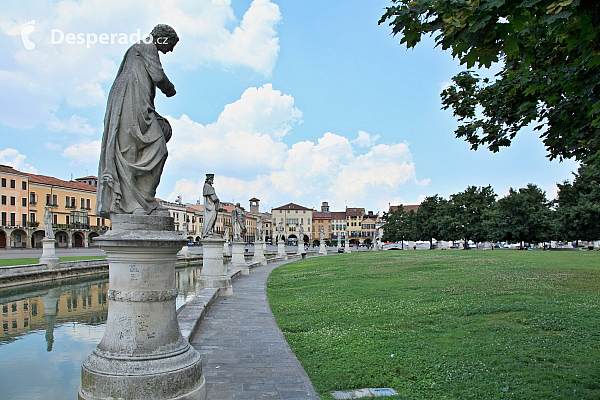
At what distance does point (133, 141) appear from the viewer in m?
4.66

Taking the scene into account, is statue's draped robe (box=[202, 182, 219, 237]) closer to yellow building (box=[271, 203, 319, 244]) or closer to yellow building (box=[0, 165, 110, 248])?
yellow building (box=[0, 165, 110, 248])

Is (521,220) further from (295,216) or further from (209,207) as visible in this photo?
(295,216)

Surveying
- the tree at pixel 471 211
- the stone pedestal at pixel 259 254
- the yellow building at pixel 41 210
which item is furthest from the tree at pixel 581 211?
the yellow building at pixel 41 210

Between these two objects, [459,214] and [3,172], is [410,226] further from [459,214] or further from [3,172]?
[3,172]

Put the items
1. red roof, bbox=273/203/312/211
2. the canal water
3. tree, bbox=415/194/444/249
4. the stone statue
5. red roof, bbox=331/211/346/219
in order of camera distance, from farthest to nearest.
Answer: red roof, bbox=331/211/346/219
red roof, bbox=273/203/312/211
tree, bbox=415/194/444/249
the canal water
the stone statue

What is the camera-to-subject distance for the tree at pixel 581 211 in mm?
40031

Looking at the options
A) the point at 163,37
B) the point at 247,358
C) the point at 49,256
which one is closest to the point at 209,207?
the point at 247,358

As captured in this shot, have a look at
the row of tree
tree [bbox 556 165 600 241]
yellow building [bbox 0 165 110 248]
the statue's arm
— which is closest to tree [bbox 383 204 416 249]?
the row of tree

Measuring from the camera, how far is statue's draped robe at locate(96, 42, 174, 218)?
4.54 m

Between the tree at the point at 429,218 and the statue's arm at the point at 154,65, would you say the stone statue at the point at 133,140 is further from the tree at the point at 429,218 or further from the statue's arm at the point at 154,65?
the tree at the point at 429,218

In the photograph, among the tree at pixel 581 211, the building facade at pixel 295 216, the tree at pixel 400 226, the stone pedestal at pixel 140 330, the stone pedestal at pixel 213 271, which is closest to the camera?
the stone pedestal at pixel 140 330

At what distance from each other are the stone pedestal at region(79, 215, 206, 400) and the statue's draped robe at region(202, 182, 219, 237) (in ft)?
32.1

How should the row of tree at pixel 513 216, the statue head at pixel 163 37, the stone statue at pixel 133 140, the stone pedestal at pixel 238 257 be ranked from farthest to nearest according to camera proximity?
1. the row of tree at pixel 513 216
2. the stone pedestal at pixel 238 257
3. the statue head at pixel 163 37
4. the stone statue at pixel 133 140

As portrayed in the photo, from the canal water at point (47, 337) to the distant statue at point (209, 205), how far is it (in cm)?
367
